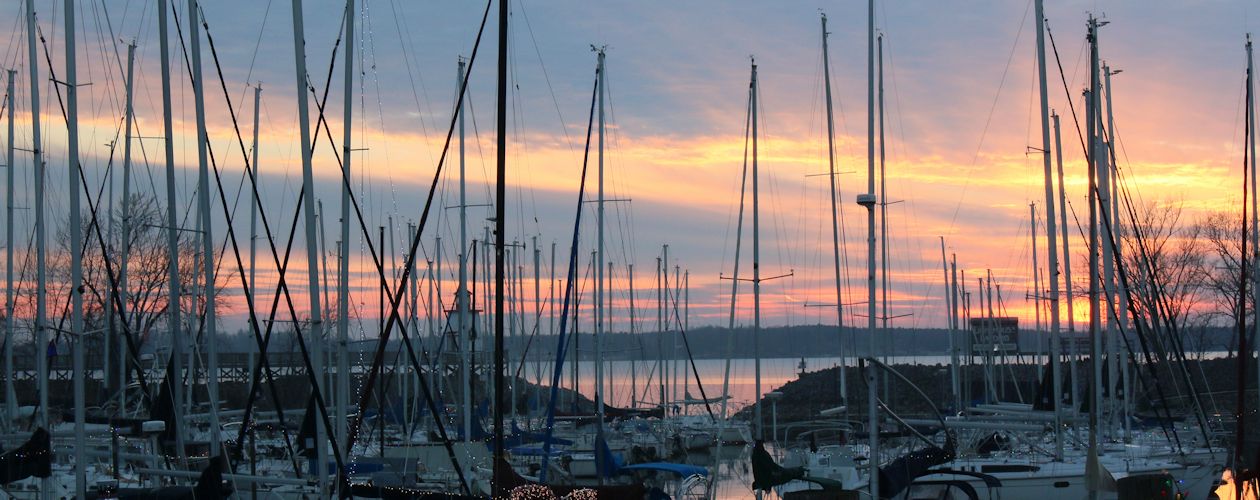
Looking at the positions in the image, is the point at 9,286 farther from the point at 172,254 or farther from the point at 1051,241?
Result: the point at 1051,241

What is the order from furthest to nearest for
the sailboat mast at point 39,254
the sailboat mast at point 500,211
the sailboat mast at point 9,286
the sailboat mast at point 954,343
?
the sailboat mast at point 954,343
the sailboat mast at point 9,286
the sailboat mast at point 39,254
the sailboat mast at point 500,211

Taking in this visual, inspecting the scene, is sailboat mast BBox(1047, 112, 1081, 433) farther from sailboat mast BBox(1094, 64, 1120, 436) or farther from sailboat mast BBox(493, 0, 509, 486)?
sailboat mast BBox(493, 0, 509, 486)

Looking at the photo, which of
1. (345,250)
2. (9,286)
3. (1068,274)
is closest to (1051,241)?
(1068,274)

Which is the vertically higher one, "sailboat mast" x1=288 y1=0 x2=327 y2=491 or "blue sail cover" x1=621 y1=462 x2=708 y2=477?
"sailboat mast" x1=288 y1=0 x2=327 y2=491

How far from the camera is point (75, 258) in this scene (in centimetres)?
1538

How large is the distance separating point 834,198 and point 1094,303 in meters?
12.8

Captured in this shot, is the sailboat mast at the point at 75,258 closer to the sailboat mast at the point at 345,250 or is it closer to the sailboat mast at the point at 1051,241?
the sailboat mast at the point at 345,250

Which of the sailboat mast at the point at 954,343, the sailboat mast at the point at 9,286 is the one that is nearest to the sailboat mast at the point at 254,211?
the sailboat mast at the point at 9,286

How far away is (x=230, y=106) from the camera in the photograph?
1955 centimetres

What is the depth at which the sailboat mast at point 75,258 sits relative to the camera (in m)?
15.3

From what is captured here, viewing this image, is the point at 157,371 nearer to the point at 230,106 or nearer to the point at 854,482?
the point at 230,106

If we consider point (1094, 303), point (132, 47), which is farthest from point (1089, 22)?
point (132, 47)

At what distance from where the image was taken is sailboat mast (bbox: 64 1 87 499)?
1530 cm

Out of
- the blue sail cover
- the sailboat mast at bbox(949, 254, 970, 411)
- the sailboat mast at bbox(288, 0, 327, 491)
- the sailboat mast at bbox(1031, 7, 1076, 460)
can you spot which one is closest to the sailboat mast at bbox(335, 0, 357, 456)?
the sailboat mast at bbox(288, 0, 327, 491)
